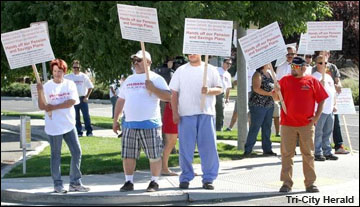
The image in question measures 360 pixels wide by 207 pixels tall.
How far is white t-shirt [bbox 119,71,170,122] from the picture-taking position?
989 centimetres

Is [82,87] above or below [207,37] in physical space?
below

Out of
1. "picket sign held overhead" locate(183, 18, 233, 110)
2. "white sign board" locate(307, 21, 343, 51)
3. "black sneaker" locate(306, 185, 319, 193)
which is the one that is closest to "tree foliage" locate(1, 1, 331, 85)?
"white sign board" locate(307, 21, 343, 51)

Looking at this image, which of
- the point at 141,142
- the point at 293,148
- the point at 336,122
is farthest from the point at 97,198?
the point at 336,122

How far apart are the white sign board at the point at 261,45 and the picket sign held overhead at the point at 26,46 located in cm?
269

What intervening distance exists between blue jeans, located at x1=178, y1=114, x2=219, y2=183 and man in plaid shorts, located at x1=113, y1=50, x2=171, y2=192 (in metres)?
0.34

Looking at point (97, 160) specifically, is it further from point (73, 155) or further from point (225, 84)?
point (225, 84)

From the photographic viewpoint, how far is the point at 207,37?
1031 cm

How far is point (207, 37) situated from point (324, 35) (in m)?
2.92

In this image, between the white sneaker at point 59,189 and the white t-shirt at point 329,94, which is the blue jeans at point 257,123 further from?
the white sneaker at point 59,189

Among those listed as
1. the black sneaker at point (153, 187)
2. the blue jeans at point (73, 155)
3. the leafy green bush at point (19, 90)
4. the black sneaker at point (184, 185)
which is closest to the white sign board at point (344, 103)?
the black sneaker at point (184, 185)

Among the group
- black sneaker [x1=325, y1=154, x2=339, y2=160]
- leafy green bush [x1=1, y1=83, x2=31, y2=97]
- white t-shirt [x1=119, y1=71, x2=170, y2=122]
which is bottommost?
leafy green bush [x1=1, y1=83, x2=31, y2=97]

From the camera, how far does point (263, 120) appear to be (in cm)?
1343

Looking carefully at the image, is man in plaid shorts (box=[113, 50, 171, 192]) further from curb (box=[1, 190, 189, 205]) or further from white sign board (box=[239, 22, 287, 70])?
white sign board (box=[239, 22, 287, 70])

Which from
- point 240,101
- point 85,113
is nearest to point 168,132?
point 240,101
